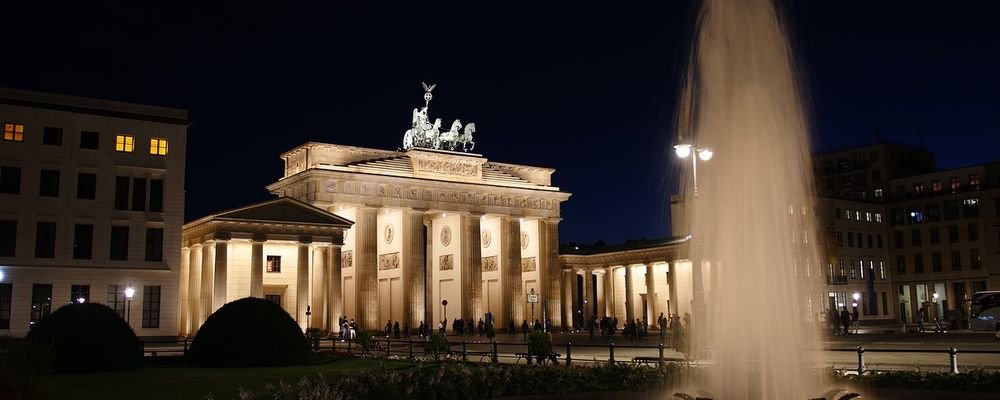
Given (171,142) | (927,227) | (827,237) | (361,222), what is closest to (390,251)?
(361,222)

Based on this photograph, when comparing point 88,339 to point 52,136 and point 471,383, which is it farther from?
point 52,136

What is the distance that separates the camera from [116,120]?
2282 inches

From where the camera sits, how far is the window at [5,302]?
174 feet

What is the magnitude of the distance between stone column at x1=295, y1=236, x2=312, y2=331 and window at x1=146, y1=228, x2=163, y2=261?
1078 centimetres

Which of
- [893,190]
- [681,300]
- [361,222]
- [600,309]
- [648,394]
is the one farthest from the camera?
[893,190]

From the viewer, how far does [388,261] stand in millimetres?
85562

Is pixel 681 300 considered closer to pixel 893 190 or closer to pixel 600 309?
pixel 600 309

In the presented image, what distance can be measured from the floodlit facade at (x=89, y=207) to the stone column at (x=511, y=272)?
120 ft

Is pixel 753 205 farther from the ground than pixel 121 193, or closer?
closer

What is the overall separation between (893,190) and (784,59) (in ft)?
324

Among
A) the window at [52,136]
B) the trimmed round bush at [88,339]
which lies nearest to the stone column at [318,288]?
the window at [52,136]

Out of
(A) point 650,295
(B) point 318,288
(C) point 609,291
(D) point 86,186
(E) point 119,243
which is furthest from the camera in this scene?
(C) point 609,291

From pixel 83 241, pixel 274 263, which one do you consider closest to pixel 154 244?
pixel 83 241

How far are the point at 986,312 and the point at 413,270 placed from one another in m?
46.1
